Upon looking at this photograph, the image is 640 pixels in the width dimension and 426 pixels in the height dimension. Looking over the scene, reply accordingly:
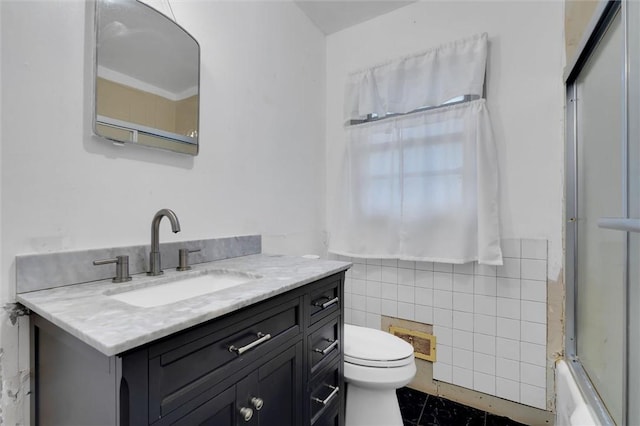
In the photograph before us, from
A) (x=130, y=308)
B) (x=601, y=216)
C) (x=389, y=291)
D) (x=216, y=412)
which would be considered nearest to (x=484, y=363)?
(x=389, y=291)

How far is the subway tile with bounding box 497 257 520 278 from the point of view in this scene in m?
1.71

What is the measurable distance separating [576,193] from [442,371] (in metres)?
1.24

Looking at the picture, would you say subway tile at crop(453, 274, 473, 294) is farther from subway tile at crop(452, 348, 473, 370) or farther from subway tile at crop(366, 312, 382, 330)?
subway tile at crop(366, 312, 382, 330)

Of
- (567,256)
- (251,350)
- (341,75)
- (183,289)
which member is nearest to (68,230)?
(183,289)

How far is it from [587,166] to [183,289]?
1778 mm

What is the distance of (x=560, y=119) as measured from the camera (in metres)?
1.61

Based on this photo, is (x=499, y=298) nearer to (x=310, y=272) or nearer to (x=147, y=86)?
(x=310, y=272)

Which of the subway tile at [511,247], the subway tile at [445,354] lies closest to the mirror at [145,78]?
the subway tile at [511,247]

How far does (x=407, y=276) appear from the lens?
2.02 metres

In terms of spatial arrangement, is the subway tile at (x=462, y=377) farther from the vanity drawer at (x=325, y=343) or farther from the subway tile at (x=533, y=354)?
the vanity drawer at (x=325, y=343)

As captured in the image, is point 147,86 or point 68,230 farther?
point 147,86

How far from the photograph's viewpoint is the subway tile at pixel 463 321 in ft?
6.01

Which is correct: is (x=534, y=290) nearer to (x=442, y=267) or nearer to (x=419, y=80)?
(x=442, y=267)

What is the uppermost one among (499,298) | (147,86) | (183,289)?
Answer: (147,86)
